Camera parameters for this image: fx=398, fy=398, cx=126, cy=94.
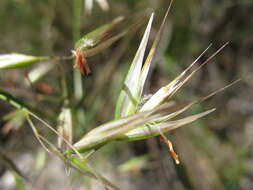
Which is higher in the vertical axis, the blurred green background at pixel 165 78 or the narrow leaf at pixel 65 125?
the blurred green background at pixel 165 78

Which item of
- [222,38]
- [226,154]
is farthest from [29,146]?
[222,38]

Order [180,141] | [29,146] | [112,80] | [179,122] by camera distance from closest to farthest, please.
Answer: [179,122] < [180,141] < [112,80] < [29,146]

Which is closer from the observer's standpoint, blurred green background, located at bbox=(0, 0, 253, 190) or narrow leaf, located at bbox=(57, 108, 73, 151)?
narrow leaf, located at bbox=(57, 108, 73, 151)

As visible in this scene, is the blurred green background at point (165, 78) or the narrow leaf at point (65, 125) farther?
the blurred green background at point (165, 78)

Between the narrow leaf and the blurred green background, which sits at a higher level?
the blurred green background

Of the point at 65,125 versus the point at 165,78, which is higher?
the point at 165,78

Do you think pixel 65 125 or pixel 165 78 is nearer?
pixel 65 125

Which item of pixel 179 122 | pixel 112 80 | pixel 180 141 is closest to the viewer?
pixel 179 122

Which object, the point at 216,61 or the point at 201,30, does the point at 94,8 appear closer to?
the point at 201,30
